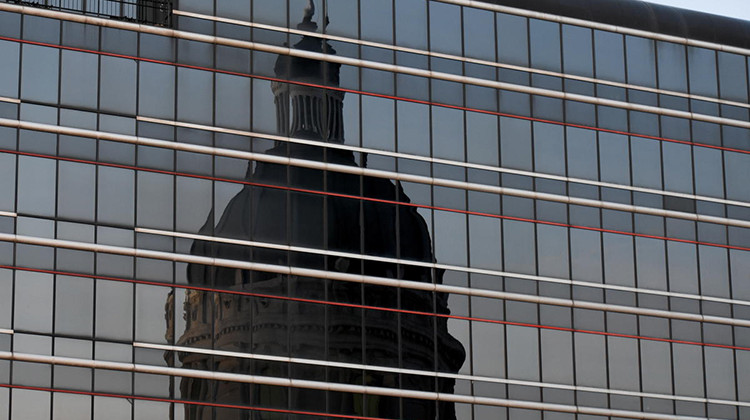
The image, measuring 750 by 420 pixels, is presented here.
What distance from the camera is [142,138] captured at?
5859cm

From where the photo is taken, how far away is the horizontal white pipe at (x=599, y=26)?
215ft

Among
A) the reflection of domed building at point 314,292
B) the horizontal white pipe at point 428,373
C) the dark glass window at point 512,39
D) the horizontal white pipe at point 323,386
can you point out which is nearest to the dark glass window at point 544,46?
the dark glass window at point 512,39

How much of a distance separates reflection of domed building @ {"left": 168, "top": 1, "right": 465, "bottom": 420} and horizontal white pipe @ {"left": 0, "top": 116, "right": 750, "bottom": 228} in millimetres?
272

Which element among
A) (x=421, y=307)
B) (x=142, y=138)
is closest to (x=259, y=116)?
(x=142, y=138)

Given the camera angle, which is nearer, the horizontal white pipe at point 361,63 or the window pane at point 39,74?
the window pane at point 39,74

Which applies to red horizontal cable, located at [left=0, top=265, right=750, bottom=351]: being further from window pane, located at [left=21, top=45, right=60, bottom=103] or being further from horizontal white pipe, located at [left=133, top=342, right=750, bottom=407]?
window pane, located at [left=21, top=45, right=60, bottom=103]

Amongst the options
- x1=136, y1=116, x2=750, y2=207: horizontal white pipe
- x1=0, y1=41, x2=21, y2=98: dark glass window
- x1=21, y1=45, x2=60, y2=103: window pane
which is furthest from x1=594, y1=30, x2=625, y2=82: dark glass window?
x1=0, y1=41, x2=21, y2=98: dark glass window

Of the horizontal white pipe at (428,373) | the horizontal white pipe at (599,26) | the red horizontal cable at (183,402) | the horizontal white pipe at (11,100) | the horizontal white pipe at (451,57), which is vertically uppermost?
the horizontal white pipe at (599,26)

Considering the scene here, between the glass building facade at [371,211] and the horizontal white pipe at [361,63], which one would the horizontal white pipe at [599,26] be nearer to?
the glass building facade at [371,211]

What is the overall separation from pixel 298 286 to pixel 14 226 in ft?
31.1

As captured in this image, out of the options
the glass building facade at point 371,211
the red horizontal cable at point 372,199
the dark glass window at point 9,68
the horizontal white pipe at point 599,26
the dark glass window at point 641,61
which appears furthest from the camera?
the dark glass window at point 641,61

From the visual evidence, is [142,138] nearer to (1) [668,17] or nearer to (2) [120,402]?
(2) [120,402]

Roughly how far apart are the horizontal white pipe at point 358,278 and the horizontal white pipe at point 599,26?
10.6 meters

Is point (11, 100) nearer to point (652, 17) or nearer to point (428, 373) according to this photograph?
point (428, 373)
